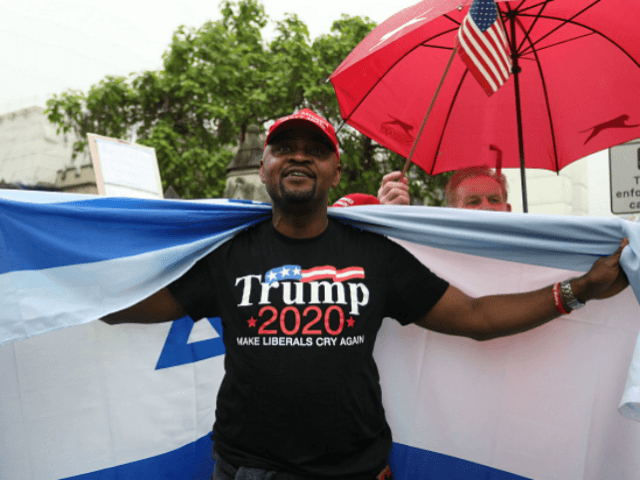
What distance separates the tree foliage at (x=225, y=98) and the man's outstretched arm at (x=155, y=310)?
8.92 m

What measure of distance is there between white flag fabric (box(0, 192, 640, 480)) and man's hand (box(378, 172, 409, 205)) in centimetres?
31

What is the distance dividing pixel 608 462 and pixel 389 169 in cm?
983

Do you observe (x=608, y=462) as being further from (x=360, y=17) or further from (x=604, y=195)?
(x=360, y=17)

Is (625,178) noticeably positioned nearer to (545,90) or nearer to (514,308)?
(545,90)

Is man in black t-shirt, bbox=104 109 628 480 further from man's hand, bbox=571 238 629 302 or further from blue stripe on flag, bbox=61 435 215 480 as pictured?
blue stripe on flag, bbox=61 435 215 480

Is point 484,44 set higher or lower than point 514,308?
higher

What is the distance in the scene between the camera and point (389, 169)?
11648mm

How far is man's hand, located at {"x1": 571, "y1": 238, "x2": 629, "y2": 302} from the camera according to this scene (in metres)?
1.91

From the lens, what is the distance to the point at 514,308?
198cm

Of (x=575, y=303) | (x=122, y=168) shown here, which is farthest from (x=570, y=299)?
(x=122, y=168)

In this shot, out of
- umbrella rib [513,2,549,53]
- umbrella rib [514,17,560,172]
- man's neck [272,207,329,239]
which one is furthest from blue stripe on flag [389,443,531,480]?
umbrella rib [513,2,549,53]

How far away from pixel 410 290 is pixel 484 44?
4.64ft

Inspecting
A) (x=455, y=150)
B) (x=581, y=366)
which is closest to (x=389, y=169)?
(x=455, y=150)


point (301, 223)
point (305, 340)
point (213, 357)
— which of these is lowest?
point (213, 357)
